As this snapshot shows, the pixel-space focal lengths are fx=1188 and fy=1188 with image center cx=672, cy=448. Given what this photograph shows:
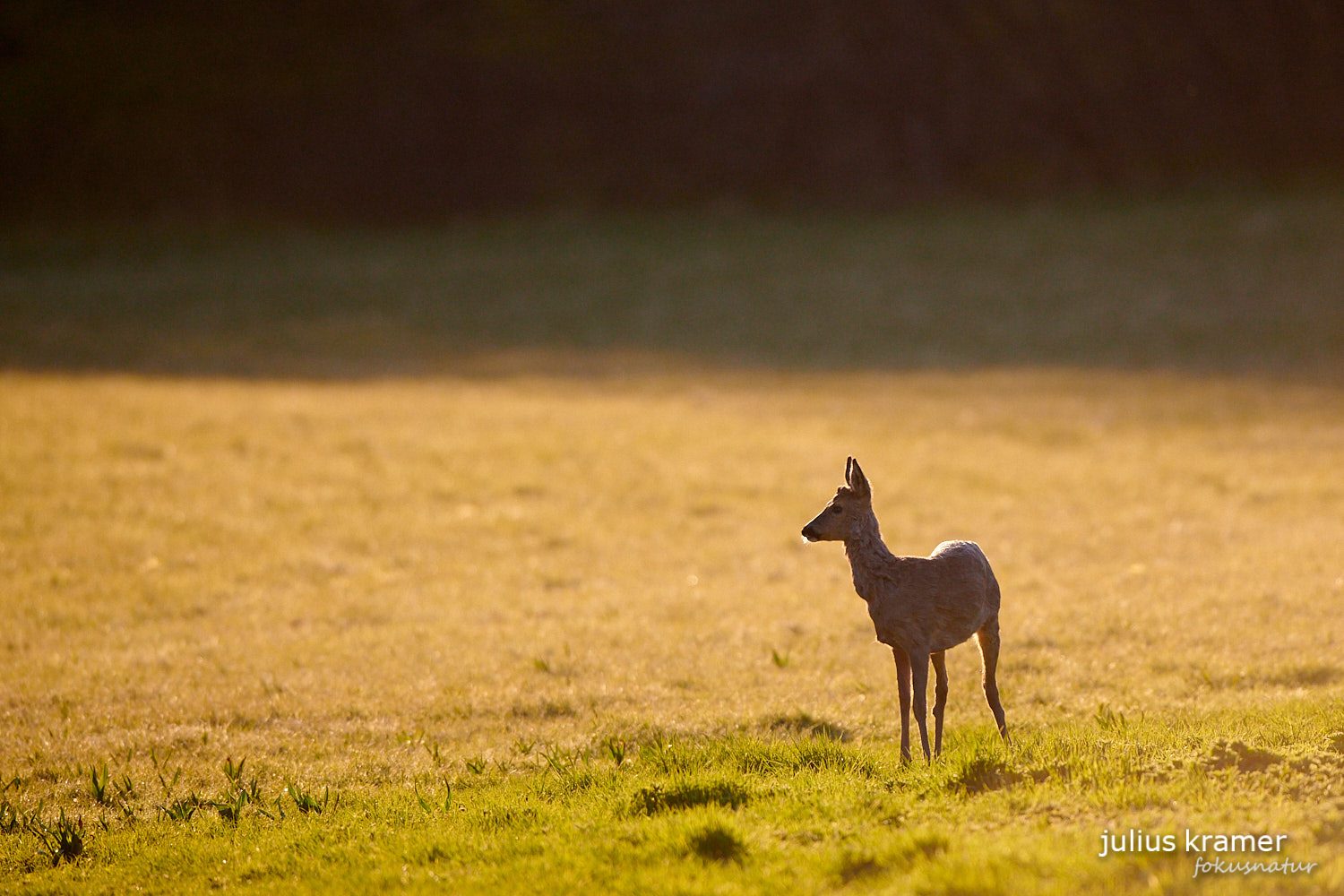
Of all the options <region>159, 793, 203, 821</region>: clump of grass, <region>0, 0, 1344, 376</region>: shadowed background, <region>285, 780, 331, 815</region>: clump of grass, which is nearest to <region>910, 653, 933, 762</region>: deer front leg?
<region>285, 780, 331, 815</region>: clump of grass

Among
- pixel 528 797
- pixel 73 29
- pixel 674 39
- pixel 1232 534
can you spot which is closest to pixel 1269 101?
pixel 674 39

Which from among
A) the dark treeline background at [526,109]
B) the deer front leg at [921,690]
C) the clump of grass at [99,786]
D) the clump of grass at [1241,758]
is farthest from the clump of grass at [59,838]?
the dark treeline background at [526,109]

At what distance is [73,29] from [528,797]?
125ft

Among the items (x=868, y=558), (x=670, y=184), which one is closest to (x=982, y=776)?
(x=868, y=558)

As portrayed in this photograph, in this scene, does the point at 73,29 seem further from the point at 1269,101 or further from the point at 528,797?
the point at 528,797

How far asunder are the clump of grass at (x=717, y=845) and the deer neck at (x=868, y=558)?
1.37 meters

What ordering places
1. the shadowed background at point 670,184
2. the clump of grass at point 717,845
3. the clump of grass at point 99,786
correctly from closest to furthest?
the clump of grass at point 717,845, the clump of grass at point 99,786, the shadowed background at point 670,184

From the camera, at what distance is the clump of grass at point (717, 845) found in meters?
5.16

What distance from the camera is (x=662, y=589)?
424 inches

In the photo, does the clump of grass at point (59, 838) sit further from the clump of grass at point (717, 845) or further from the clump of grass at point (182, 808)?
the clump of grass at point (717, 845)

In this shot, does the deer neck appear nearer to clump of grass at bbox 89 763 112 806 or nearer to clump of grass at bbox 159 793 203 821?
clump of grass at bbox 159 793 203 821

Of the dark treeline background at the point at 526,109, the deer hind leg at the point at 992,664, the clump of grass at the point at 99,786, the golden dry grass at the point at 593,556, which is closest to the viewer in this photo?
the deer hind leg at the point at 992,664

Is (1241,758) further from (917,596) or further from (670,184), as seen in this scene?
(670,184)

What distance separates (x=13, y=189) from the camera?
35.7 metres
